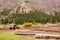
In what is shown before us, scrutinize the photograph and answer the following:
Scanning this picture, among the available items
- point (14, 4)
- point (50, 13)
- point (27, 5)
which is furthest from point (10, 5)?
point (50, 13)

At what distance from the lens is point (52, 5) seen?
2923 inches

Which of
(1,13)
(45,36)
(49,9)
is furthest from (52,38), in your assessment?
(49,9)

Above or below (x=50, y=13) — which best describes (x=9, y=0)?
above

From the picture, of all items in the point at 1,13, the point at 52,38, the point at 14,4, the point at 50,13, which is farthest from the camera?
the point at 14,4

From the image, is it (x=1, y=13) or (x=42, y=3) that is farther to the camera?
(x=42, y=3)

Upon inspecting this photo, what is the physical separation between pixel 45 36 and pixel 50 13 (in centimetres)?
5463

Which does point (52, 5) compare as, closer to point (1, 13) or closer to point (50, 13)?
point (50, 13)

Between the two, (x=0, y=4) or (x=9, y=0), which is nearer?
(x=0, y=4)

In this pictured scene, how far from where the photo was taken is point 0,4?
229 feet

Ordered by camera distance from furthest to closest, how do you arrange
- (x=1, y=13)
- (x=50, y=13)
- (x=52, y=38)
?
(x=50, y=13) < (x=1, y=13) < (x=52, y=38)

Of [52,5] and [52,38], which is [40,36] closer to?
[52,38]

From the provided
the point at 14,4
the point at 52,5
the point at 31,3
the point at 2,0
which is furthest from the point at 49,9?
the point at 2,0

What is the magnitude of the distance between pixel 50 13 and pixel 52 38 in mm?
54783

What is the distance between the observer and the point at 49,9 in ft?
244
